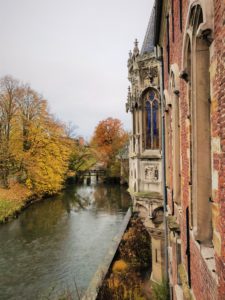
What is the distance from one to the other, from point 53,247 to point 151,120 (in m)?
10.7

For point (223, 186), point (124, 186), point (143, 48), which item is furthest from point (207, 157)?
point (124, 186)

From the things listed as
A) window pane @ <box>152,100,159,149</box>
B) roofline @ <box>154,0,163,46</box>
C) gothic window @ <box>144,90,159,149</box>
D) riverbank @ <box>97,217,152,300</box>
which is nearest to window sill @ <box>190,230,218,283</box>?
roofline @ <box>154,0,163,46</box>

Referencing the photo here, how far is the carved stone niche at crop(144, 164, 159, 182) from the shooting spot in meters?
10.1

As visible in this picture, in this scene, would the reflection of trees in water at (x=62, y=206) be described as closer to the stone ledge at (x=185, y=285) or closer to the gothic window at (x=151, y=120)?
the gothic window at (x=151, y=120)

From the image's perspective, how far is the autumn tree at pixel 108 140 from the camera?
47.6m

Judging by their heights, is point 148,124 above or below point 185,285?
above

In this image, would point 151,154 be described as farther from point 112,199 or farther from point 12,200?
point 112,199

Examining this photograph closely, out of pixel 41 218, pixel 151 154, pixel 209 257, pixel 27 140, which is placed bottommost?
pixel 41 218

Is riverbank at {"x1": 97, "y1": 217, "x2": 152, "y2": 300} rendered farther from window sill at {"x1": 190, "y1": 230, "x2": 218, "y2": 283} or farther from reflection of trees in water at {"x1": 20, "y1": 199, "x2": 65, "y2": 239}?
reflection of trees in water at {"x1": 20, "y1": 199, "x2": 65, "y2": 239}

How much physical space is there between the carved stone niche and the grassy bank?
49.1 feet

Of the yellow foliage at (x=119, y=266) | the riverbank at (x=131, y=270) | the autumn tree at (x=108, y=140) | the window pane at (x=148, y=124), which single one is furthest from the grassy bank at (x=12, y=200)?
the autumn tree at (x=108, y=140)

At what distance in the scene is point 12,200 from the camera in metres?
24.4

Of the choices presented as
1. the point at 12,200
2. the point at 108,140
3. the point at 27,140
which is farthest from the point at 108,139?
the point at 12,200

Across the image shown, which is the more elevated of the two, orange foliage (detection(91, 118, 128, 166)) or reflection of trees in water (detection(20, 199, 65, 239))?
orange foliage (detection(91, 118, 128, 166))
